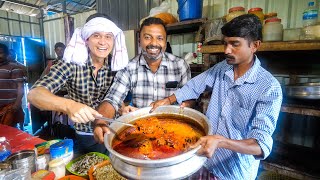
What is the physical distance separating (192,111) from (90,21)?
144cm

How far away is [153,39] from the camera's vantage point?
2.08 metres

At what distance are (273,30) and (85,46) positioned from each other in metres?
2.32

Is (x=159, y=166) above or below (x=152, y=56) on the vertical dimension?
below

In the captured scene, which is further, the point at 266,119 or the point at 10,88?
the point at 10,88

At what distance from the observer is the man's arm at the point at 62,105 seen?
135 centimetres

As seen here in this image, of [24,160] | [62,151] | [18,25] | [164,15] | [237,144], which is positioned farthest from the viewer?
[18,25]

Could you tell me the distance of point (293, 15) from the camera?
10.2ft

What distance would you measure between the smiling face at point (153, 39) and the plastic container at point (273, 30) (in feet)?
4.59

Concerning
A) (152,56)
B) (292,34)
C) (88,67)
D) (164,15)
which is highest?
Result: (164,15)

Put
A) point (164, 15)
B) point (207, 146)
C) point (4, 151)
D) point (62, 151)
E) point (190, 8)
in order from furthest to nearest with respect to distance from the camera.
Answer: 1. point (164, 15)
2. point (190, 8)
3. point (4, 151)
4. point (62, 151)
5. point (207, 146)

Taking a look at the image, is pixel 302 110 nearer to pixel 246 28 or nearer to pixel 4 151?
pixel 246 28

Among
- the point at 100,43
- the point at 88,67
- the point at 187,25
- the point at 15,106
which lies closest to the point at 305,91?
the point at 187,25

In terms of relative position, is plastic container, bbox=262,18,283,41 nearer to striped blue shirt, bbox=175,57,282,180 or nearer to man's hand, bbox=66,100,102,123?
striped blue shirt, bbox=175,57,282,180

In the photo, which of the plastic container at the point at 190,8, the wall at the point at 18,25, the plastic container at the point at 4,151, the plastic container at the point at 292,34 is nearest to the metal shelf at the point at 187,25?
the plastic container at the point at 190,8
